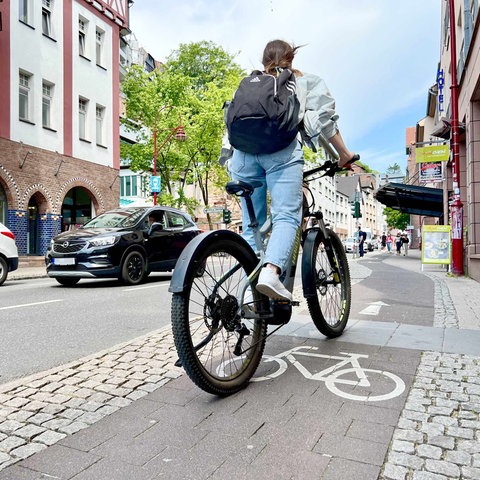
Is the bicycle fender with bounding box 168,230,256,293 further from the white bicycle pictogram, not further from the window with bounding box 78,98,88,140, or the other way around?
the window with bounding box 78,98,88,140

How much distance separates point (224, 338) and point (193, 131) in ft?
90.8

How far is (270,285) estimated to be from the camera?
109 inches

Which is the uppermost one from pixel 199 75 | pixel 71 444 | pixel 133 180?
pixel 199 75

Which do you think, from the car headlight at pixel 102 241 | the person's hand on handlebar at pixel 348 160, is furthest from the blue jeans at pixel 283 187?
the car headlight at pixel 102 241

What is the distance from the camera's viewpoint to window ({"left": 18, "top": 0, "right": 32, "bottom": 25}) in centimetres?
1897

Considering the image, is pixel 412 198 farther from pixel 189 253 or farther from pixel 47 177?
pixel 189 253

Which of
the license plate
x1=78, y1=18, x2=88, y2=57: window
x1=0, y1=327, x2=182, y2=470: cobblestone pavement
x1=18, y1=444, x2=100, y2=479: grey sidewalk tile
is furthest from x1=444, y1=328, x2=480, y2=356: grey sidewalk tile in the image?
x1=78, y1=18, x2=88, y2=57: window

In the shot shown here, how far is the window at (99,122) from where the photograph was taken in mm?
23516

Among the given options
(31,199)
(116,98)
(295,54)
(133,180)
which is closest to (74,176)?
(31,199)

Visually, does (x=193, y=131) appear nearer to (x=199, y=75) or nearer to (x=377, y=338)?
(x=199, y=75)

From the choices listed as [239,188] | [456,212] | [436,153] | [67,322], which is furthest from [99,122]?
[239,188]

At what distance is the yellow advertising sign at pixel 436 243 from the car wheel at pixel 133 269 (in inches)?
340

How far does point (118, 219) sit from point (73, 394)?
8.00 m

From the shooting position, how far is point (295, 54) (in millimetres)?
3201
